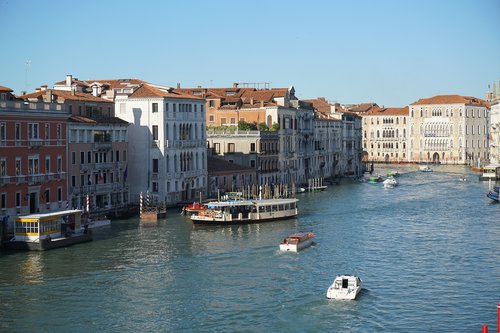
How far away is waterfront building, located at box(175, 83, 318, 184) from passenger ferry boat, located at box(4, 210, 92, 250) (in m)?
22.2

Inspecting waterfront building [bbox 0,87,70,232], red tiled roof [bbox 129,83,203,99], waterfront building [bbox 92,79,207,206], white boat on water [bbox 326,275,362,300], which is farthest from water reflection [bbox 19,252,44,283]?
red tiled roof [bbox 129,83,203,99]

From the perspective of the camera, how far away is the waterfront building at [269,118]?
5200 cm

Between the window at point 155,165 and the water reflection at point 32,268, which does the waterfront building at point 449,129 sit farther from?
the water reflection at point 32,268

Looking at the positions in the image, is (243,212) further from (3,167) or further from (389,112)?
(389,112)

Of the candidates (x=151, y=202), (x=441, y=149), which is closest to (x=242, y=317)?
(x=151, y=202)

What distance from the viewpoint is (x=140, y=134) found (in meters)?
40.0

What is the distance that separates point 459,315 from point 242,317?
487cm

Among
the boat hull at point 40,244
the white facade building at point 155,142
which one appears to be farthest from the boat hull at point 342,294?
the white facade building at point 155,142

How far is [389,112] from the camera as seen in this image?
317 ft

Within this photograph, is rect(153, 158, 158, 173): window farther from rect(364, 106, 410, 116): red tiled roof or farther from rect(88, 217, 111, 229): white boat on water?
rect(364, 106, 410, 116): red tiled roof

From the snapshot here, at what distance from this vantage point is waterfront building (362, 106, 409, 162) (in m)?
95.8

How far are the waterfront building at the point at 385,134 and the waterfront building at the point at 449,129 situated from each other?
159 centimetres

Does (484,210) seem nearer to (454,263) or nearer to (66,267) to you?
(454,263)

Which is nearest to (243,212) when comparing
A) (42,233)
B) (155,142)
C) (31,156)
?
(155,142)
